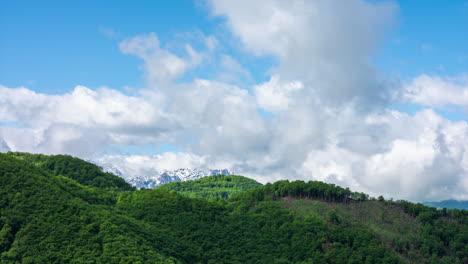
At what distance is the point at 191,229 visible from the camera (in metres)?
174

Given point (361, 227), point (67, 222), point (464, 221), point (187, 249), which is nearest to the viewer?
point (67, 222)

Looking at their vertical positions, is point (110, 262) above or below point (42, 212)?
below

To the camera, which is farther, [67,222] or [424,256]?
[424,256]

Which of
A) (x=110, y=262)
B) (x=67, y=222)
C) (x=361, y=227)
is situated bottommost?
(x=110, y=262)

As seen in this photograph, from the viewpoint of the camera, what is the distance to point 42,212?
136750 mm

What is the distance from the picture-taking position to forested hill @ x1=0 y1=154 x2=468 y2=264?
130 metres

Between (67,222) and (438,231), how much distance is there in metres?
145

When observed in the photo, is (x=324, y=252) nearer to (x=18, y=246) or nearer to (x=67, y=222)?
(x=67, y=222)

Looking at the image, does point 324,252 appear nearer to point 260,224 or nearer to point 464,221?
point 260,224

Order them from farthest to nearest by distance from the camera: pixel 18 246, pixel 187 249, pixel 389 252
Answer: pixel 389 252, pixel 187 249, pixel 18 246

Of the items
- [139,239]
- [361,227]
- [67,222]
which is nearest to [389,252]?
[361,227]

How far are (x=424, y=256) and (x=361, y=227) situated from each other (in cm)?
2572

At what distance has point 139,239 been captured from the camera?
142625 mm

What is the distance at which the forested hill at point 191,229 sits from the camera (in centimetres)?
12975
